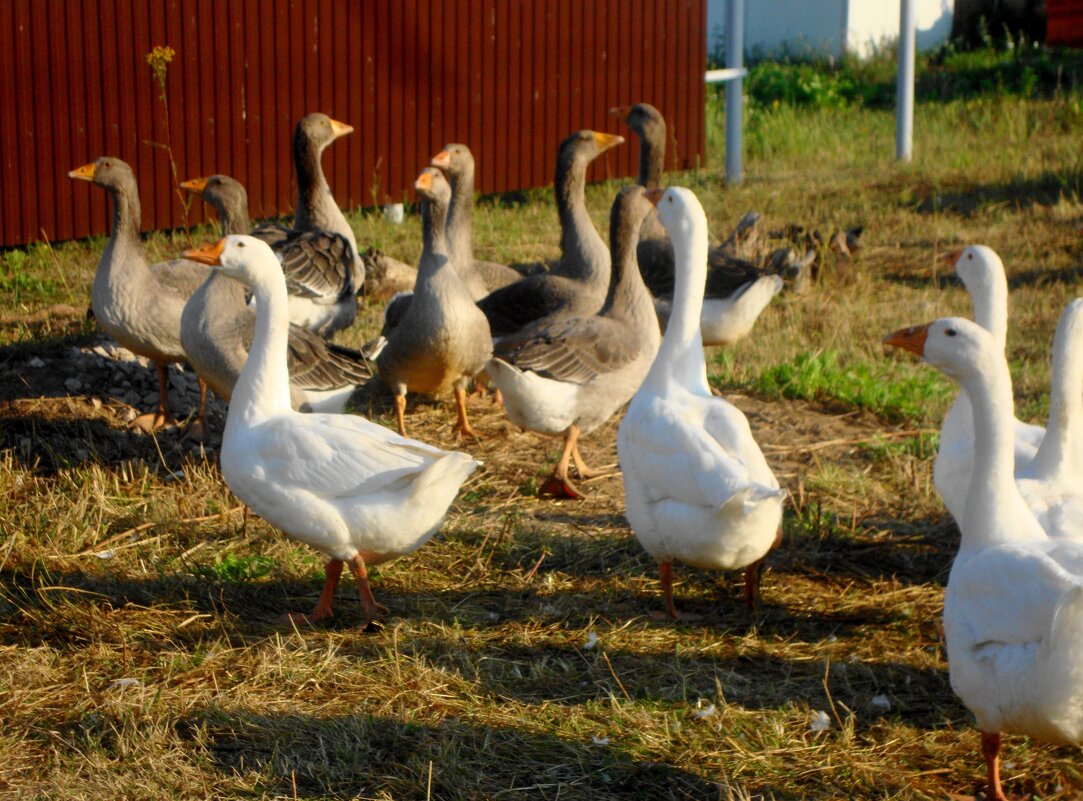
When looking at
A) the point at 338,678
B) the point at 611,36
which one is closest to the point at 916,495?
the point at 338,678

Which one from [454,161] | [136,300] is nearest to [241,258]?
[136,300]

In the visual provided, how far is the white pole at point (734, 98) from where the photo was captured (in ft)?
47.7

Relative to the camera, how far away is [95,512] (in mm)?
5859

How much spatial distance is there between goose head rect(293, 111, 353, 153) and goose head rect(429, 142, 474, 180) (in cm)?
106

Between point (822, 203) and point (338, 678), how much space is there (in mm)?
9896

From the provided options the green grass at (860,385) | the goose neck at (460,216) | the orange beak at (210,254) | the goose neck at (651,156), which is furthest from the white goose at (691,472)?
the goose neck at (651,156)

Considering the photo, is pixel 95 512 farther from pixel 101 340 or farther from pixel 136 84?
pixel 136 84

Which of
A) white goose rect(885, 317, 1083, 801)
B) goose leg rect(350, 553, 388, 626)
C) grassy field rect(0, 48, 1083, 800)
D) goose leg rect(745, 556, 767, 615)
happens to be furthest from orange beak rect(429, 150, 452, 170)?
white goose rect(885, 317, 1083, 801)

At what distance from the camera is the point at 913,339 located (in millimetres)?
4164

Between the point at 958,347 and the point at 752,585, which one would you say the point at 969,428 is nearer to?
the point at 752,585

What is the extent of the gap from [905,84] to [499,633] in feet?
38.9

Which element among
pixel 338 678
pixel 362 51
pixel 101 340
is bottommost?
pixel 338 678

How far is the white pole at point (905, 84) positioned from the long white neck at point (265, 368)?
11.5m

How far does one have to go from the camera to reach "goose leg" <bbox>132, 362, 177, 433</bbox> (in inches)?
283
